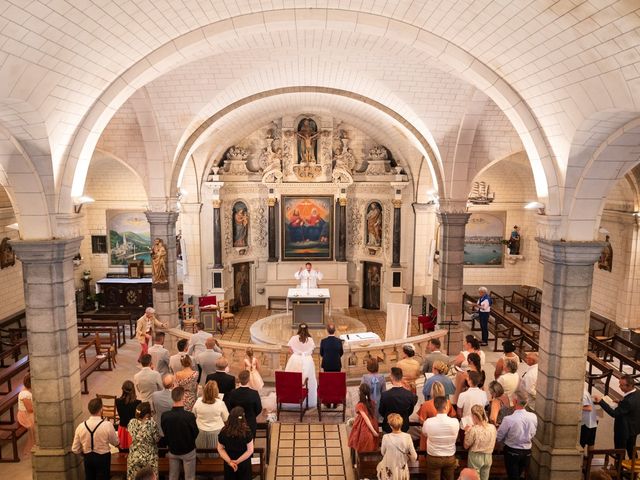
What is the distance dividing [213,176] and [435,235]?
7837 mm

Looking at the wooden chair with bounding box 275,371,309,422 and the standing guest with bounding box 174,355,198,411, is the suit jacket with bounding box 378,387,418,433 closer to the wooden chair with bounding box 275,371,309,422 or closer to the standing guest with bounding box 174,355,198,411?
the wooden chair with bounding box 275,371,309,422

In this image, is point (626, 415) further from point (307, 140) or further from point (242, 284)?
point (242, 284)

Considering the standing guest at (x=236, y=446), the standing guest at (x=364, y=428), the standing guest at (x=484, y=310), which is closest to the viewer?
the standing guest at (x=236, y=446)

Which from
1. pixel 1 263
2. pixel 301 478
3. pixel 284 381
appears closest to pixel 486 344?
pixel 284 381

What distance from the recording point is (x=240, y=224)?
18.7m

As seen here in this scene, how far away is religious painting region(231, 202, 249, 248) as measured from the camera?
18578 mm

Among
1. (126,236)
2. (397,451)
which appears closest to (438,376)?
(397,451)

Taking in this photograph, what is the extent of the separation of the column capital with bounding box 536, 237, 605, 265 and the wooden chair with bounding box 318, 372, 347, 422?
3631 millimetres

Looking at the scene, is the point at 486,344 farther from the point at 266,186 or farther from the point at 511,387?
the point at 266,186

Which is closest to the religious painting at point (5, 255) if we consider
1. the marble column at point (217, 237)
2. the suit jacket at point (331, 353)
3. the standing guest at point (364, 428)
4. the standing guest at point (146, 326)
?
the standing guest at point (146, 326)

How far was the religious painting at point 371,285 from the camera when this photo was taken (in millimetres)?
18797

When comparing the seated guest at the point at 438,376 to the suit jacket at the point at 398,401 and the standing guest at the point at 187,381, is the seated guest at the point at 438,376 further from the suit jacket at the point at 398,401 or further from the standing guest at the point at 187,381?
the standing guest at the point at 187,381

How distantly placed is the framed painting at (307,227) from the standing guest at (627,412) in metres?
12.0

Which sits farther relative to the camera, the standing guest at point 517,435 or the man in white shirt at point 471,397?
the man in white shirt at point 471,397
